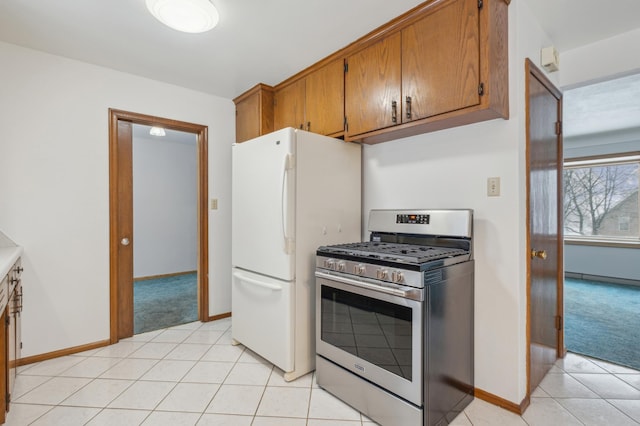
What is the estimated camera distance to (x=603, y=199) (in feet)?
16.9

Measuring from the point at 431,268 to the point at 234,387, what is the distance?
150 centimetres

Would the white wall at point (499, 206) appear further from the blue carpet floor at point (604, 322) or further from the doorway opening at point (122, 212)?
the doorway opening at point (122, 212)

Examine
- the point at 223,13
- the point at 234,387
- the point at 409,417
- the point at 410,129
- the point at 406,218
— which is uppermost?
the point at 223,13

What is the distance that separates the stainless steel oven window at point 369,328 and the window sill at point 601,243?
17.5ft

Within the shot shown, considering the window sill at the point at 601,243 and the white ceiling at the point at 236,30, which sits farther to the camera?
the window sill at the point at 601,243

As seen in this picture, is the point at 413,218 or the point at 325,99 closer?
the point at 413,218

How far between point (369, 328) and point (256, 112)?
2.26 m

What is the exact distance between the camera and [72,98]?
2.56 m

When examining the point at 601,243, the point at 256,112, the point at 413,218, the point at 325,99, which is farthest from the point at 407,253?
the point at 601,243

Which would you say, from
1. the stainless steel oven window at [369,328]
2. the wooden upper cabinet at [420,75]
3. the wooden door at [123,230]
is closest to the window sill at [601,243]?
the wooden upper cabinet at [420,75]

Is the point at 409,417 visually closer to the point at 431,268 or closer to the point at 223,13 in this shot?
the point at 431,268

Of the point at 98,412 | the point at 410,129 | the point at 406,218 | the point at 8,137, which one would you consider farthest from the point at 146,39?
the point at 98,412

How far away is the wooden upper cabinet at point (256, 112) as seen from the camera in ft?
9.86

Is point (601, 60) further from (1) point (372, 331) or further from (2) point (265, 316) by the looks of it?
(2) point (265, 316)
